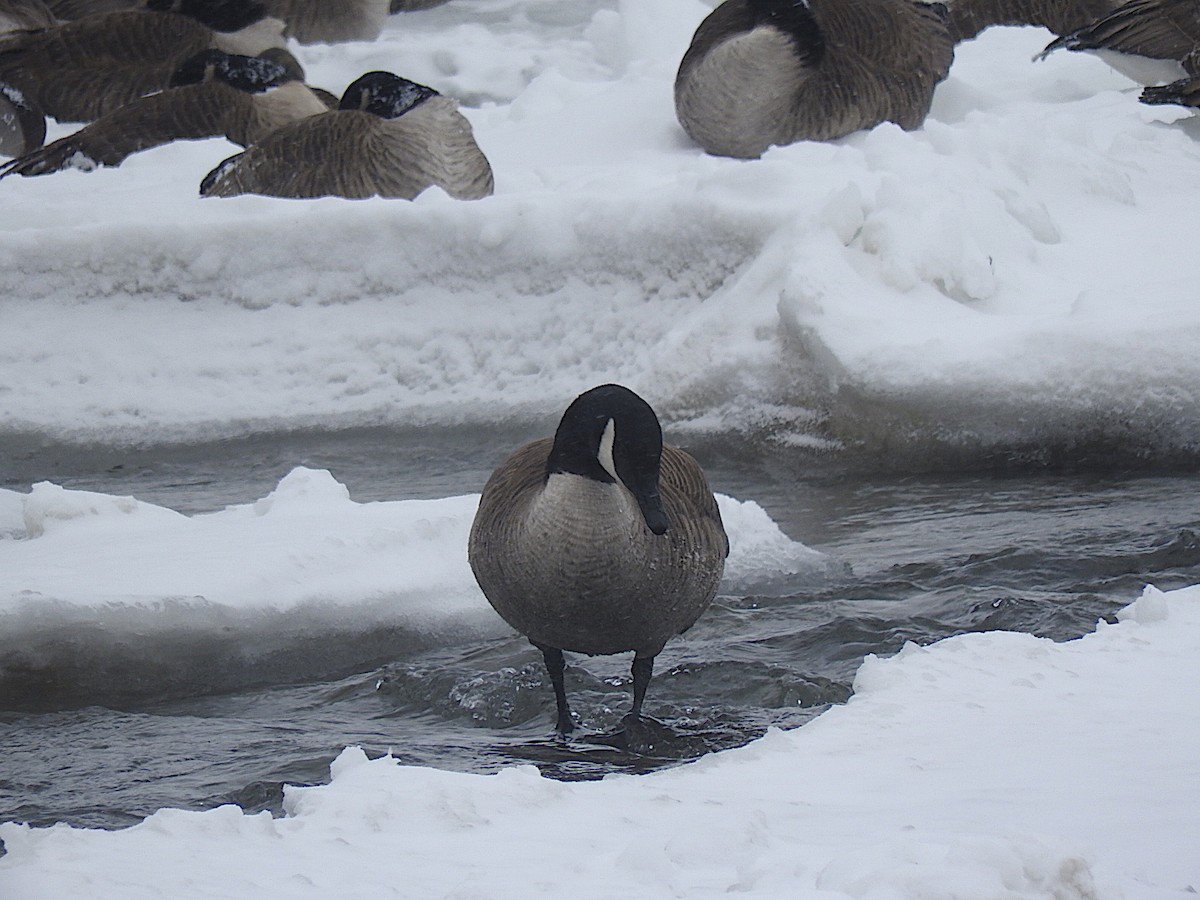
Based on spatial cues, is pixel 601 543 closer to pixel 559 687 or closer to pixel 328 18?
pixel 559 687

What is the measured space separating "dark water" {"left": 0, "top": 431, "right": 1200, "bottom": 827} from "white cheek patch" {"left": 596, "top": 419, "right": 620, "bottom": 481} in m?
0.78

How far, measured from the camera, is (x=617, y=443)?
3.95 metres

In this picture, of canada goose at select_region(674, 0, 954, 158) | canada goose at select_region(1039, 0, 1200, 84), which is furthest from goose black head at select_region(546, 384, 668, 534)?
canada goose at select_region(1039, 0, 1200, 84)

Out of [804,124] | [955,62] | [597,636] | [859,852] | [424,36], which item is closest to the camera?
[859,852]

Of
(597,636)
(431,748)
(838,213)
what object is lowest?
(431,748)

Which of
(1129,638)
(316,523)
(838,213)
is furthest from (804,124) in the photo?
(1129,638)

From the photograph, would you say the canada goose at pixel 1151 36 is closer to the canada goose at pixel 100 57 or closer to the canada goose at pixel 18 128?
the canada goose at pixel 100 57

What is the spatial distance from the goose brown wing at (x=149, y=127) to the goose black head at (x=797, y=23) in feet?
11.3

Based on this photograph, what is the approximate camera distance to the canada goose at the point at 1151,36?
9.59 m

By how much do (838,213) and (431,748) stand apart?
12.4 ft

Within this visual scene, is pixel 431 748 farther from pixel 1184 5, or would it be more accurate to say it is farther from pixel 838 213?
pixel 1184 5

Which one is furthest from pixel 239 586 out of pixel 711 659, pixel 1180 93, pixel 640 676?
pixel 1180 93

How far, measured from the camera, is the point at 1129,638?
406cm

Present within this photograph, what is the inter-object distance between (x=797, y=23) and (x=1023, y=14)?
11.3 ft
